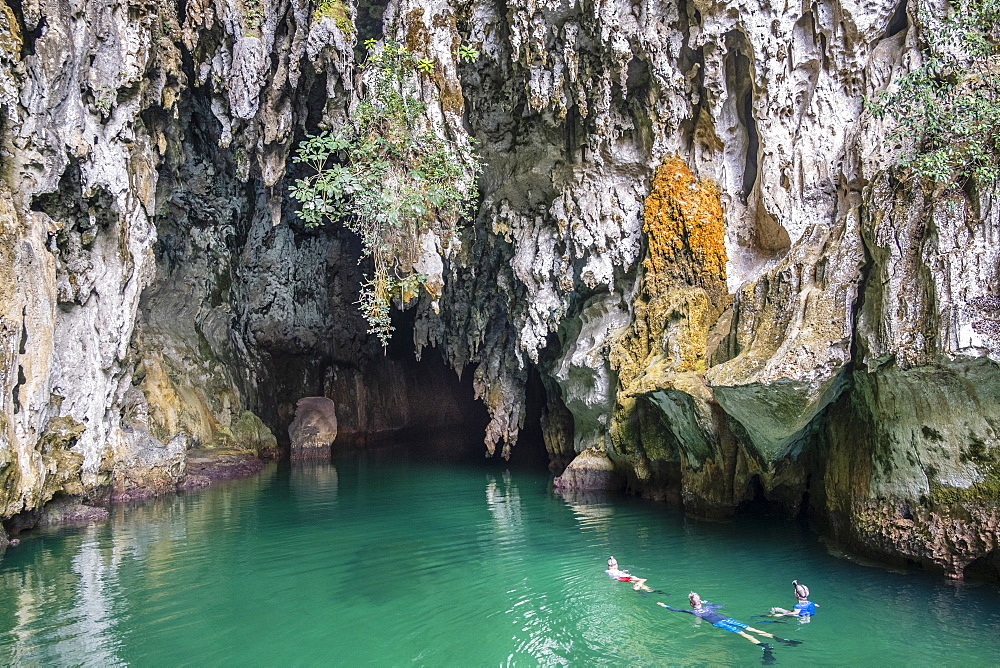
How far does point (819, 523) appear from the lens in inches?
388

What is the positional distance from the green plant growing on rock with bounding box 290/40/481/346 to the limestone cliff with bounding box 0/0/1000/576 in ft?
1.30

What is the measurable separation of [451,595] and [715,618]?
2.68m

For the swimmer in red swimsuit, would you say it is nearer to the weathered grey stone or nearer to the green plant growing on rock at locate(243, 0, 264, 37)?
the green plant growing on rock at locate(243, 0, 264, 37)

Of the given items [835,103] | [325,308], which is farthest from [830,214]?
[325,308]

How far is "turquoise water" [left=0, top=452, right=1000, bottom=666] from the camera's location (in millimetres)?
5758

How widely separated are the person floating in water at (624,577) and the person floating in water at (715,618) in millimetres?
479

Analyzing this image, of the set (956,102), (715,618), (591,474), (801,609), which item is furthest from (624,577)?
(591,474)

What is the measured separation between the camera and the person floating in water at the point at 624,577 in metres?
7.48

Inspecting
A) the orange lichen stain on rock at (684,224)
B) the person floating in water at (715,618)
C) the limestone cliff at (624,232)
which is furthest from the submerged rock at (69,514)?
the orange lichen stain on rock at (684,224)

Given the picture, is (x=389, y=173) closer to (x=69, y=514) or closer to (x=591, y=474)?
(x=591, y=474)

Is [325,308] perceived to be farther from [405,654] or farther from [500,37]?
[405,654]

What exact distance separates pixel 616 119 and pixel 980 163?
6.92 metres

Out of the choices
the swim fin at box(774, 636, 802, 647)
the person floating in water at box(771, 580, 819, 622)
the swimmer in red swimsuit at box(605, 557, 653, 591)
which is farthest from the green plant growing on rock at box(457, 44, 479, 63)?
the swim fin at box(774, 636, 802, 647)

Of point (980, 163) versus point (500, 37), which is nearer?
point (980, 163)
